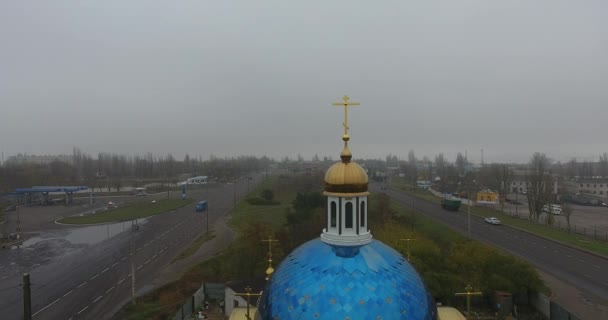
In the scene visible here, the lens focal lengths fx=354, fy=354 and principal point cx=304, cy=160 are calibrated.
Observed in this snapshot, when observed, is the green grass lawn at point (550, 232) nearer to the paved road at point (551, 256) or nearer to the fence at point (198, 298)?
the paved road at point (551, 256)

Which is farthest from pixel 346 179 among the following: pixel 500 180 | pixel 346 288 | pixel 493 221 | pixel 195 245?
pixel 500 180

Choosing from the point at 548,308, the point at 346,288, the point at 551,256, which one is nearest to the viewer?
the point at 346,288

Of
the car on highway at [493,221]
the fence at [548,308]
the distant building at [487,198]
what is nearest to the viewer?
the fence at [548,308]

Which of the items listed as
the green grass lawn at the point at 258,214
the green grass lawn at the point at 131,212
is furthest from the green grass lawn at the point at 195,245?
the green grass lawn at the point at 131,212

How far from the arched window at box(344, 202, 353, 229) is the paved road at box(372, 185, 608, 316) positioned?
66.0ft

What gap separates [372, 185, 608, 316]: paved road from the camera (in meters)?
23.2

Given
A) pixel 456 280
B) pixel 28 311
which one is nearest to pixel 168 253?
pixel 28 311

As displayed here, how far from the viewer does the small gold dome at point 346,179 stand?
9.46m

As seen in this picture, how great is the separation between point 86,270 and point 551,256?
119ft

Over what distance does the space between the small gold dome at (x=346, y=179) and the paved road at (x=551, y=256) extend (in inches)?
801

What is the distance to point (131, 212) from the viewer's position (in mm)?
51531

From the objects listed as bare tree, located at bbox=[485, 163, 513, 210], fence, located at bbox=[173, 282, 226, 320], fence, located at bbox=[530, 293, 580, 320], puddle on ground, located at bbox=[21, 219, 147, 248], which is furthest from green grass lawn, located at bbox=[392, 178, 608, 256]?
puddle on ground, located at bbox=[21, 219, 147, 248]

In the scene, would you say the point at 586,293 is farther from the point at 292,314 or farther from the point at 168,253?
the point at 168,253

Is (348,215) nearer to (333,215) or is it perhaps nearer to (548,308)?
(333,215)
